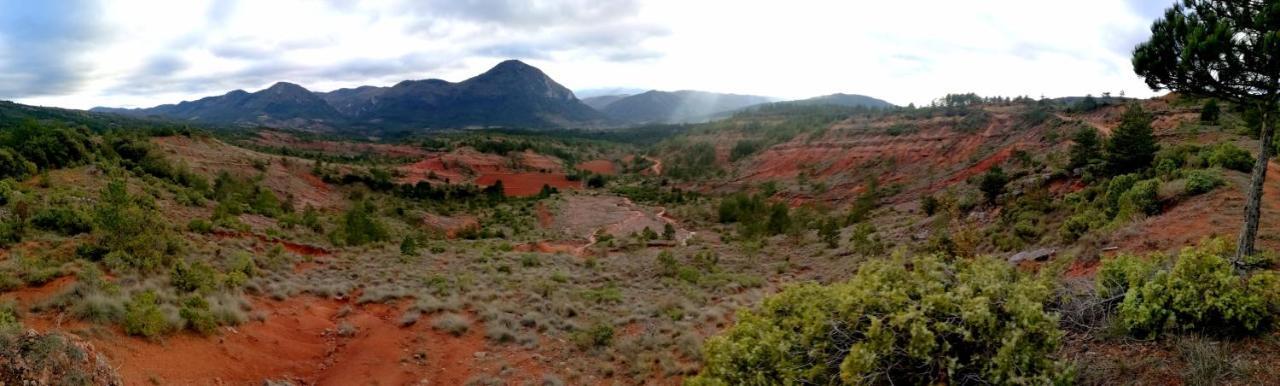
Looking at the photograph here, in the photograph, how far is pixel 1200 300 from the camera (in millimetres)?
6039

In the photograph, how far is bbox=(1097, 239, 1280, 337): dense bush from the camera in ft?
19.2

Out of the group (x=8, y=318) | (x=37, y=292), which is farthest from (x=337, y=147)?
(x=8, y=318)

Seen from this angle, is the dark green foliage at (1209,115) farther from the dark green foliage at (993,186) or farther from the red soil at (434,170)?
the red soil at (434,170)

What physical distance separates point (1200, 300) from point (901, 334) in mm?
3807

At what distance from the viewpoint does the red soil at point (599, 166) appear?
330 feet

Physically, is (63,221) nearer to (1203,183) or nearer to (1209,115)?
(1203,183)

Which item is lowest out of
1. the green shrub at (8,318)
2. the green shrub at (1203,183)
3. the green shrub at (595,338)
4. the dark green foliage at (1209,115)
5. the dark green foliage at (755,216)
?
the dark green foliage at (755,216)

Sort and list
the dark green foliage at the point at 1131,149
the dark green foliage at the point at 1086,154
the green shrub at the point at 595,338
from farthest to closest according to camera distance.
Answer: the dark green foliage at the point at 1086,154, the dark green foliage at the point at 1131,149, the green shrub at the point at 595,338

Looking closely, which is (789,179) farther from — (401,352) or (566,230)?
(401,352)

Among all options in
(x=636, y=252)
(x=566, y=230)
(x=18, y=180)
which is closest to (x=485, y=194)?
(x=566, y=230)

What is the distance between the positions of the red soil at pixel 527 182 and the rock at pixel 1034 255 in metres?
58.8

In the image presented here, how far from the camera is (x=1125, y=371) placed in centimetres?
582

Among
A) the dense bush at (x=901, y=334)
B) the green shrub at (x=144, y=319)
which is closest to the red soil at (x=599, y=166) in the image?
the green shrub at (x=144, y=319)

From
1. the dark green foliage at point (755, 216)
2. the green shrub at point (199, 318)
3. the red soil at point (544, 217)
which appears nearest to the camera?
the green shrub at point (199, 318)
